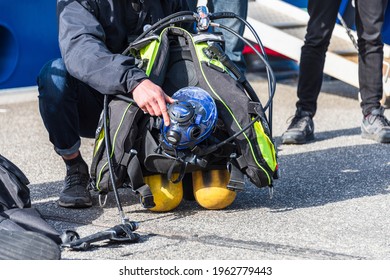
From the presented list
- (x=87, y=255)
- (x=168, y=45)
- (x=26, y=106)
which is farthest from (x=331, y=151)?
(x=26, y=106)

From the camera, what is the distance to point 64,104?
3893mm

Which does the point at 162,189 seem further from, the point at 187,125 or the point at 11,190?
the point at 11,190

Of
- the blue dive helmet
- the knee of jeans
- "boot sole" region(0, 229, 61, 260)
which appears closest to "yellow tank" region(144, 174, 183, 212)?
the blue dive helmet

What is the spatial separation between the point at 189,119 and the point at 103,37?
58cm

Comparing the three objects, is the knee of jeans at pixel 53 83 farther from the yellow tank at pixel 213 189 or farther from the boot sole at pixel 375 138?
the boot sole at pixel 375 138

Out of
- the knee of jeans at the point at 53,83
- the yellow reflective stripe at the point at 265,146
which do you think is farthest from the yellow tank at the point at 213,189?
the knee of jeans at the point at 53,83

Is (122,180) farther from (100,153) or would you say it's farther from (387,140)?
(387,140)

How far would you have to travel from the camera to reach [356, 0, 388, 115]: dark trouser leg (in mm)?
5254

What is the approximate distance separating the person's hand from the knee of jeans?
0.49 metres

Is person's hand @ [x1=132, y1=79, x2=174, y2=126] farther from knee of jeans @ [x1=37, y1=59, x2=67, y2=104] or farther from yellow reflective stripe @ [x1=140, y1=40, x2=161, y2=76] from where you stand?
knee of jeans @ [x1=37, y1=59, x2=67, y2=104]

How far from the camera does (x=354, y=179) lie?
14.5ft

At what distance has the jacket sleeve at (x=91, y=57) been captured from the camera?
3.58 meters

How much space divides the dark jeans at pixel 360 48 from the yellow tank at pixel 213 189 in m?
1.77
